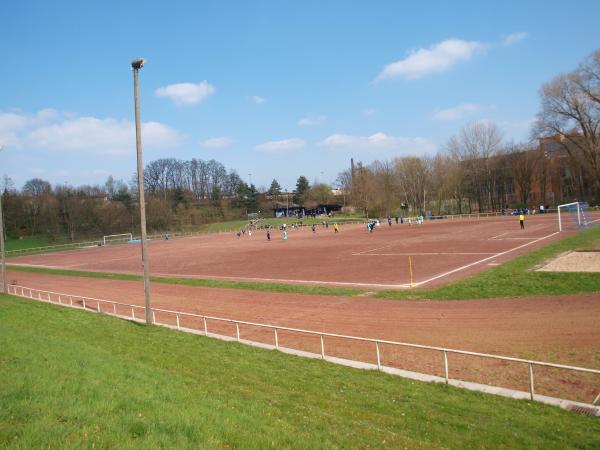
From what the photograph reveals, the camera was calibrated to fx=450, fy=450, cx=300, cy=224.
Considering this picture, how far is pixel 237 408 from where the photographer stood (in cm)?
673

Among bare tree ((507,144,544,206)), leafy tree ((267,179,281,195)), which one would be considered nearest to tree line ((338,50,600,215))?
bare tree ((507,144,544,206))

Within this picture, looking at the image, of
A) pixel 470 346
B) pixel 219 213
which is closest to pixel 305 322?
pixel 470 346

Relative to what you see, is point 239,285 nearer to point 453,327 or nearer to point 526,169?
point 453,327

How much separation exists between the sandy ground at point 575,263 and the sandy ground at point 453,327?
469 cm

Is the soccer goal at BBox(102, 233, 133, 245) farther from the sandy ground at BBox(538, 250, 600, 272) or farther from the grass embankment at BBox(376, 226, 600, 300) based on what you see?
the sandy ground at BBox(538, 250, 600, 272)

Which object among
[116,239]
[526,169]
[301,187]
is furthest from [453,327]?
[301,187]

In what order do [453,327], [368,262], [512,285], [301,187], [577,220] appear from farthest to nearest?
[301,187], [577,220], [368,262], [512,285], [453,327]

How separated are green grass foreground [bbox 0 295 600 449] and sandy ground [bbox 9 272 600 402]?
6.71ft

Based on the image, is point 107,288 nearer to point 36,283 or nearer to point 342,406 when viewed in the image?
point 36,283

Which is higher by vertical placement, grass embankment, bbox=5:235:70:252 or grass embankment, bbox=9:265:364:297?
grass embankment, bbox=5:235:70:252

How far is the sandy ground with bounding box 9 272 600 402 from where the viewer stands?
10.2 m

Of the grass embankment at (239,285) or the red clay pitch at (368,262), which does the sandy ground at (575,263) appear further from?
the grass embankment at (239,285)

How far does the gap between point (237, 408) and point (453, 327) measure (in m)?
9.55

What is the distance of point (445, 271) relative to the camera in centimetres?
2627
